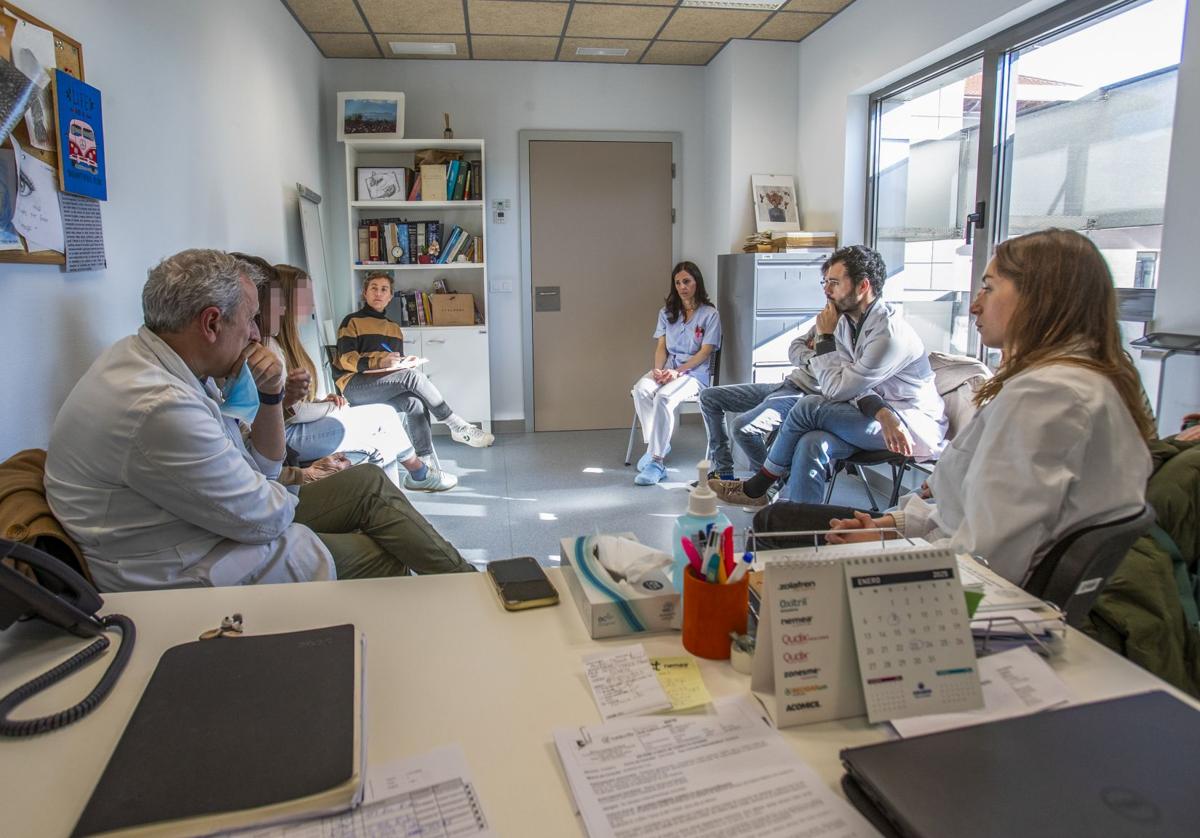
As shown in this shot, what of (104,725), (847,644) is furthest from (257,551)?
(847,644)

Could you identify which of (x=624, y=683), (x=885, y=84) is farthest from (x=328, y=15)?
(x=624, y=683)

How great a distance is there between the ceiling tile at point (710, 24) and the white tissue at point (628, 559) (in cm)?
412

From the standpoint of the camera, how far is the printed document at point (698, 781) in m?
0.79

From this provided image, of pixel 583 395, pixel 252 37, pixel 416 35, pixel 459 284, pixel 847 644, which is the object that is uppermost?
pixel 416 35

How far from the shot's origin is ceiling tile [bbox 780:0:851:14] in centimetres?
443

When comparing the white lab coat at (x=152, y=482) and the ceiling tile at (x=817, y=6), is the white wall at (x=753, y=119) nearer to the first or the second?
the ceiling tile at (x=817, y=6)

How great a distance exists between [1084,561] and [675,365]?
13.0 feet

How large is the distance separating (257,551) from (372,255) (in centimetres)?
405

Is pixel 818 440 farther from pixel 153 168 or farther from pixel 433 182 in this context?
pixel 433 182

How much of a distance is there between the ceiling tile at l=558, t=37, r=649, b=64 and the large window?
1.64 meters

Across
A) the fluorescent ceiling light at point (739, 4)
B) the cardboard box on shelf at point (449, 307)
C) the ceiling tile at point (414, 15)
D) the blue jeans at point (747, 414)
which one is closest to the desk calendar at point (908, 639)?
the blue jeans at point (747, 414)

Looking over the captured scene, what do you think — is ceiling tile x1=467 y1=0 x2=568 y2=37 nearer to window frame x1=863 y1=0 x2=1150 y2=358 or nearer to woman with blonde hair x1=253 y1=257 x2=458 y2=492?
woman with blonde hair x1=253 y1=257 x2=458 y2=492

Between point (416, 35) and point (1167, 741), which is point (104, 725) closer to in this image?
point (1167, 741)

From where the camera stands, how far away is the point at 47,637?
113cm
